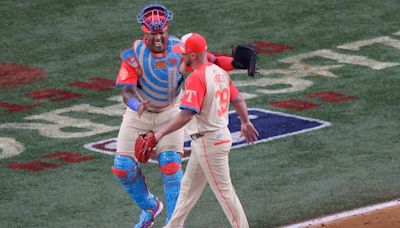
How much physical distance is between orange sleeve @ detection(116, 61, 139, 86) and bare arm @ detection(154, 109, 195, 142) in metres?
1.01

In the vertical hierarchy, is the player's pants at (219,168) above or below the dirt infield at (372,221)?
above

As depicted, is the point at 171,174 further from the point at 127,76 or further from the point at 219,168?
the point at 127,76

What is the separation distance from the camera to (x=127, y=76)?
1257cm

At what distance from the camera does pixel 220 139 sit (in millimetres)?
11891

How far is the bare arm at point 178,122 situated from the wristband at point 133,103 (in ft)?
2.19

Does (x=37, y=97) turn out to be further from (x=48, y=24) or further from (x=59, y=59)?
(x=48, y=24)

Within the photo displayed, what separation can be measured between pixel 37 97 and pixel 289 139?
4.44m

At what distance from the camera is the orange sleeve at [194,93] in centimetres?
1153

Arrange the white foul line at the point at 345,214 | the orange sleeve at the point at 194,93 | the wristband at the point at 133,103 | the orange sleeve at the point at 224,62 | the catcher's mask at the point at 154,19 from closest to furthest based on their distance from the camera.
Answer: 1. the orange sleeve at the point at 194,93
2. the orange sleeve at the point at 224,62
3. the wristband at the point at 133,103
4. the catcher's mask at the point at 154,19
5. the white foul line at the point at 345,214

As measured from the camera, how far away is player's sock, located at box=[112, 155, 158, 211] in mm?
12727

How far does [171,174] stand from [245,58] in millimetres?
1566

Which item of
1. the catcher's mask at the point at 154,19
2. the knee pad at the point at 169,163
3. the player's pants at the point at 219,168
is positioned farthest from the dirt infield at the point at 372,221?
the catcher's mask at the point at 154,19

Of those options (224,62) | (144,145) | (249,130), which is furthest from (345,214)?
(144,145)

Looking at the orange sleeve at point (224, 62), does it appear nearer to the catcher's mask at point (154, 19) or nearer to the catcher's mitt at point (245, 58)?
the catcher's mitt at point (245, 58)
